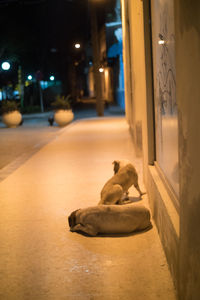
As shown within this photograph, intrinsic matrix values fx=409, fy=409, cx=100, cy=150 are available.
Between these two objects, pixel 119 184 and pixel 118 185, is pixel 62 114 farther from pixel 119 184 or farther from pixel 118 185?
pixel 118 185

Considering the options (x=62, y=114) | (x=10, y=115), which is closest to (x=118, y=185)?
(x=62, y=114)

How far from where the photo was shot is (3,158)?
11.1m

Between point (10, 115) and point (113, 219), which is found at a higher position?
point (10, 115)

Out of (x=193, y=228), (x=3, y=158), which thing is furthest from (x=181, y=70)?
(x=3, y=158)

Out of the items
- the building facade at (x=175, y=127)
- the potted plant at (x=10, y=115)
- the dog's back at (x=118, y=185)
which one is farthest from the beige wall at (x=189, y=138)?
the potted plant at (x=10, y=115)

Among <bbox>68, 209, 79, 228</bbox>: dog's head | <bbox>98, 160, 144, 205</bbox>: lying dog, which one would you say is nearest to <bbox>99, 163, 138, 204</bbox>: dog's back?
<bbox>98, 160, 144, 205</bbox>: lying dog

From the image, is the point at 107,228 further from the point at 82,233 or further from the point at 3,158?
the point at 3,158

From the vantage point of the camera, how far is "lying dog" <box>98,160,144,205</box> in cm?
559

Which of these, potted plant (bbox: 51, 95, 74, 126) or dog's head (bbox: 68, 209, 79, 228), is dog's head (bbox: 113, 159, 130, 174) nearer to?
dog's head (bbox: 68, 209, 79, 228)

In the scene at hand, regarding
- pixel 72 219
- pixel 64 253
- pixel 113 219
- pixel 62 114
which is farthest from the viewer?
pixel 62 114

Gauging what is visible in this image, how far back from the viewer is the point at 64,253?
176 inches

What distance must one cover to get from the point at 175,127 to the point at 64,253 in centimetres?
181

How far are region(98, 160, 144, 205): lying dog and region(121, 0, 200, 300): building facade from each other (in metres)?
0.34

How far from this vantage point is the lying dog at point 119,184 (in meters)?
5.59
